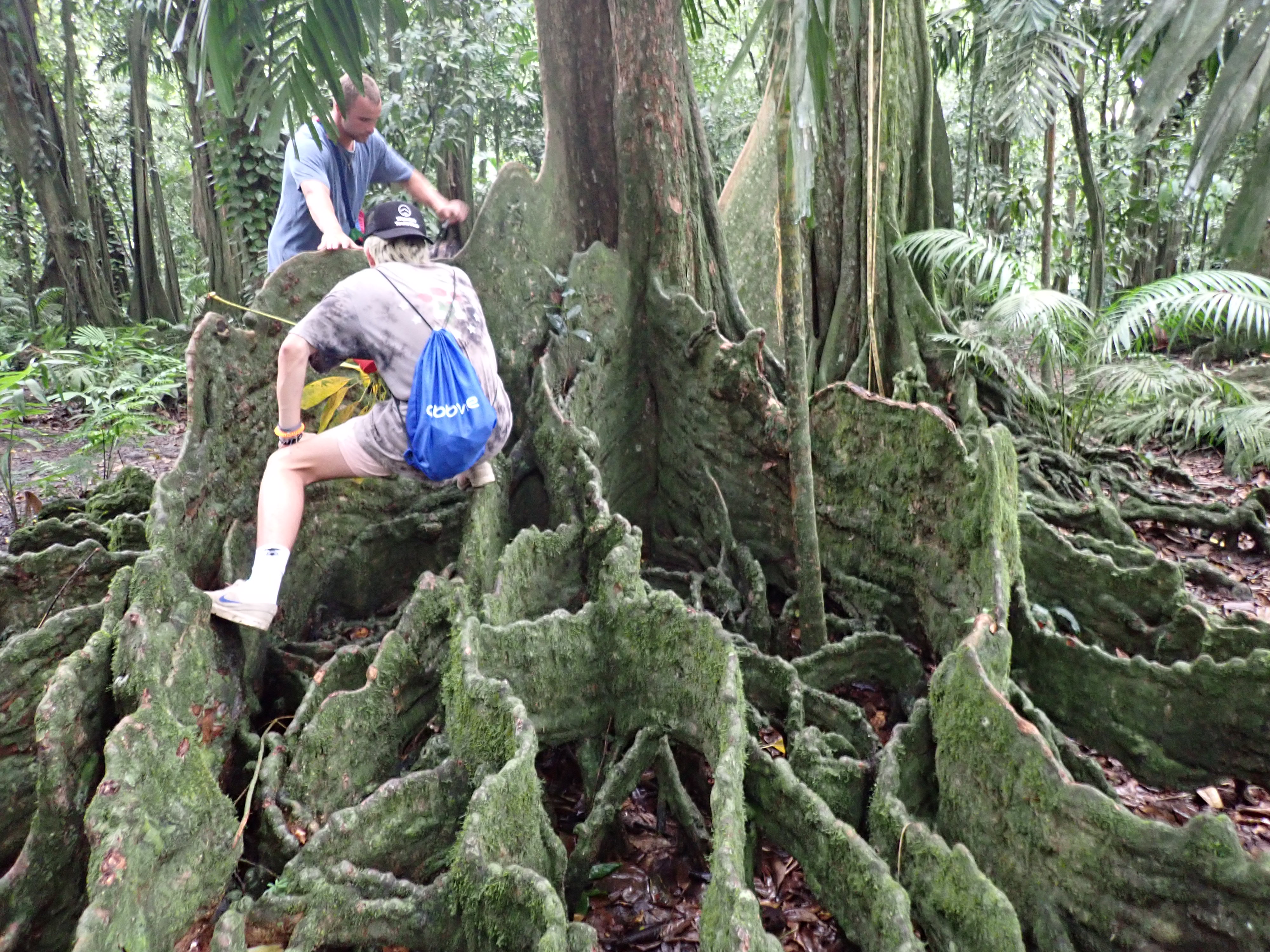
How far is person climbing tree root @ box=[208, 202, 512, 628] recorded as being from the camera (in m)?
2.79

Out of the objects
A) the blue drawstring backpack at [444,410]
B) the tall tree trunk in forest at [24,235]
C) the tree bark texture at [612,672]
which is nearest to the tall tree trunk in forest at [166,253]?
the tall tree trunk in forest at [24,235]

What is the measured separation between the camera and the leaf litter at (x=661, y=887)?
8.10 feet

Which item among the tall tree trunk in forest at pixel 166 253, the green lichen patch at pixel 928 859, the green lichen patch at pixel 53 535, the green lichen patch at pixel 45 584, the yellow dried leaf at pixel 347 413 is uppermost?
the tall tree trunk in forest at pixel 166 253

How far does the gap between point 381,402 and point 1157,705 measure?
2982 mm

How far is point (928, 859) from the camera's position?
2182 millimetres

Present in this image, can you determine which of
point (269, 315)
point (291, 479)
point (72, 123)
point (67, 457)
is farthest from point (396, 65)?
point (291, 479)

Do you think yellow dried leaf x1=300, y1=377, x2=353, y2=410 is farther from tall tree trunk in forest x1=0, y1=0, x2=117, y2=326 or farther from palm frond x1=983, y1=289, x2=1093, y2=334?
tall tree trunk in forest x1=0, y1=0, x2=117, y2=326

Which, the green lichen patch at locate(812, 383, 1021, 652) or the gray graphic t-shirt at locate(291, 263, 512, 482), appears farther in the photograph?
the green lichen patch at locate(812, 383, 1021, 652)

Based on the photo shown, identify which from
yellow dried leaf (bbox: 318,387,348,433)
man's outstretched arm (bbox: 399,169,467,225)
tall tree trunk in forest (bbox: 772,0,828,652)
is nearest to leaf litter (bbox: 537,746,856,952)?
tall tree trunk in forest (bbox: 772,0,828,652)

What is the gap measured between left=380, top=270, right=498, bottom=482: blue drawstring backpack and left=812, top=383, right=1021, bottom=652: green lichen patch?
1.75 meters

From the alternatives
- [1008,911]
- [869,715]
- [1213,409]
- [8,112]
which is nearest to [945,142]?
[1213,409]

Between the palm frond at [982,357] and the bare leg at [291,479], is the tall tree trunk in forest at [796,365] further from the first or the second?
the palm frond at [982,357]

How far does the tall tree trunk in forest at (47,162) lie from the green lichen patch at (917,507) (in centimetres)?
990

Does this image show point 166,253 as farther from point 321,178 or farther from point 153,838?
point 153,838
